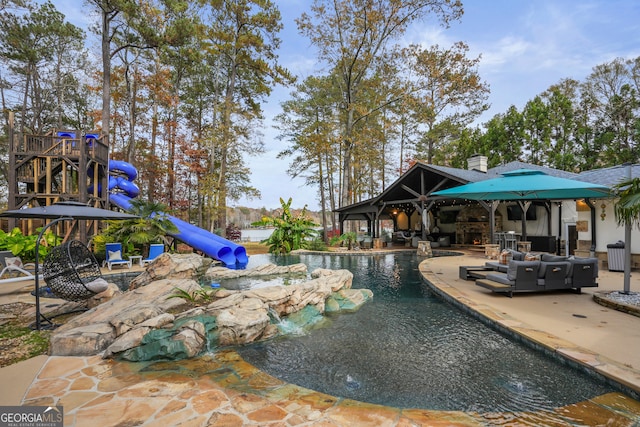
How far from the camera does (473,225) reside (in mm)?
17016

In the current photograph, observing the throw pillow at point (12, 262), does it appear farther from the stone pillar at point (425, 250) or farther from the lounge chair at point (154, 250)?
the stone pillar at point (425, 250)

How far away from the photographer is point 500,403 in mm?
2779

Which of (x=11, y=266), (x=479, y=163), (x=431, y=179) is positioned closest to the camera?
(x=11, y=266)

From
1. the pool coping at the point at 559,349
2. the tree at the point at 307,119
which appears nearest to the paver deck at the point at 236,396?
the pool coping at the point at 559,349

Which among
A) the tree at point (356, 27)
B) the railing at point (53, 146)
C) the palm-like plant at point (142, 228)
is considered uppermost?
the tree at point (356, 27)

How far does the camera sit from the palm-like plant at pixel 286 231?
15.4 m

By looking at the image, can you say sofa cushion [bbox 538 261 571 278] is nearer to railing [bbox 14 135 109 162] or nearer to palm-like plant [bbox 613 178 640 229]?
palm-like plant [bbox 613 178 640 229]

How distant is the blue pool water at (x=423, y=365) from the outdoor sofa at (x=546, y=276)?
4.62ft

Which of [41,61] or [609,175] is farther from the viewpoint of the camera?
[41,61]

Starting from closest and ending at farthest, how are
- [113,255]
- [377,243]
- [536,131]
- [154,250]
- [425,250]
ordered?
[113,255]
[154,250]
[425,250]
[377,243]
[536,131]

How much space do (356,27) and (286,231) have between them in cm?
1348

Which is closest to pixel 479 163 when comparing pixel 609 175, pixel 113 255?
pixel 609 175

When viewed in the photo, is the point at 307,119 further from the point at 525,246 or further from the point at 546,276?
the point at 546,276

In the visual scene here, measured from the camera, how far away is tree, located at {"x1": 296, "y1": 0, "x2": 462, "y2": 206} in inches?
668
